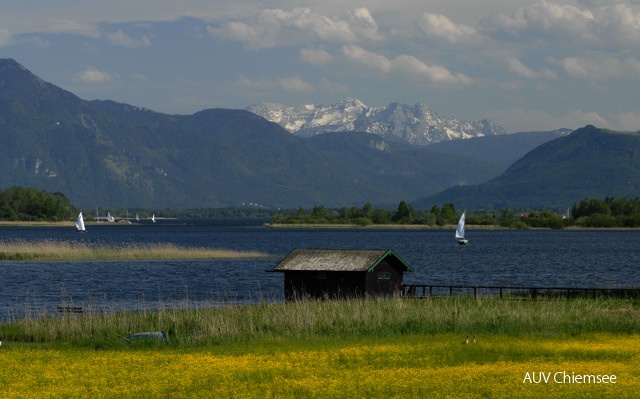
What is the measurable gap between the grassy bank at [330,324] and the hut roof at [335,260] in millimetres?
9809

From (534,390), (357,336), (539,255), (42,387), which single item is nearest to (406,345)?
(357,336)

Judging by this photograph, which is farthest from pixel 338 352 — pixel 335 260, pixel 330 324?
pixel 335 260

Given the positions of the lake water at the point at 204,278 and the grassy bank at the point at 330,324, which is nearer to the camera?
the grassy bank at the point at 330,324

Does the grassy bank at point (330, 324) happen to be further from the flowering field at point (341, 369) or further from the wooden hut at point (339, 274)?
the wooden hut at point (339, 274)

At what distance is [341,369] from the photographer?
43.4 meters

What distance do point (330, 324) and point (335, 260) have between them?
762 inches

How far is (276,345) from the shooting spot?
52.1m

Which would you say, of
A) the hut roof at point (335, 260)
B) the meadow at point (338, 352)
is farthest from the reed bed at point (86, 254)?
the meadow at point (338, 352)

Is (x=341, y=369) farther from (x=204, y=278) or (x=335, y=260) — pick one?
(x=204, y=278)

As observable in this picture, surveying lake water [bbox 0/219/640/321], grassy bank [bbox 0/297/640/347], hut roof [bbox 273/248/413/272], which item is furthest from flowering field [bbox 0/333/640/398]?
lake water [bbox 0/219/640/321]

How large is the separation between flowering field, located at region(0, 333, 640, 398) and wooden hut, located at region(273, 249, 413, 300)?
2189 cm

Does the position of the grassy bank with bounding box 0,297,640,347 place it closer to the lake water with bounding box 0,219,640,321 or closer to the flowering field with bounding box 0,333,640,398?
the flowering field with bounding box 0,333,640,398

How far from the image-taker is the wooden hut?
76.4m

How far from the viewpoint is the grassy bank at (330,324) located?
185 ft
